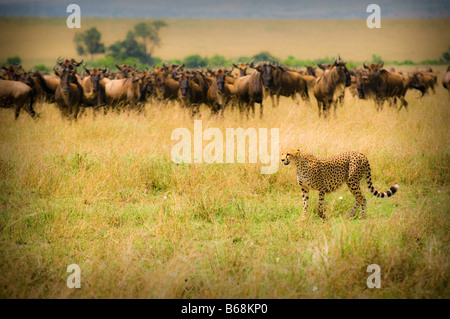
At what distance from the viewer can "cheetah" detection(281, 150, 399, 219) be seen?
5430 mm

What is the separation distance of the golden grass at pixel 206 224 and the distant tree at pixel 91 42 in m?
73.4

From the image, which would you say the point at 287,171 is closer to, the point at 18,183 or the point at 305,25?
the point at 18,183

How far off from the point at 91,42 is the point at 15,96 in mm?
70516

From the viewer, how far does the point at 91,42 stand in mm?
78875

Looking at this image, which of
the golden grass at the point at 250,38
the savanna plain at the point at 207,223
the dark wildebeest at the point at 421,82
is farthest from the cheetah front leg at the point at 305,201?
the golden grass at the point at 250,38

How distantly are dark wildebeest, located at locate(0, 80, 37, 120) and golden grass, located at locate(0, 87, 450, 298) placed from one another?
3.44 metres

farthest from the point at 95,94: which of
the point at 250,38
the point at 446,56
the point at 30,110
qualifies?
the point at 250,38

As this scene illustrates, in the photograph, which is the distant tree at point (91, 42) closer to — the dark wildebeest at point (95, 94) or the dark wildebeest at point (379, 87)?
the dark wildebeest at point (95, 94)

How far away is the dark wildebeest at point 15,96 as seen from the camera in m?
12.8

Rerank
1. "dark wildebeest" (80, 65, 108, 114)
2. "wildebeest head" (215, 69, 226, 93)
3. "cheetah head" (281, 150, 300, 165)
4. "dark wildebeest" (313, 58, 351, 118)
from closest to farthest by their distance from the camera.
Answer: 1. "cheetah head" (281, 150, 300, 165)
2. "dark wildebeest" (313, 58, 351, 118)
3. "dark wildebeest" (80, 65, 108, 114)
4. "wildebeest head" (215, 69, 226, 93)

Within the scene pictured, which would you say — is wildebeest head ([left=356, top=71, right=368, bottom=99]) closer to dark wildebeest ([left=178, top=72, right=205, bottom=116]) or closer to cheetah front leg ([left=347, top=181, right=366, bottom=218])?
dark wildebeest ([left=178, top=72, right=205, bottom=116])

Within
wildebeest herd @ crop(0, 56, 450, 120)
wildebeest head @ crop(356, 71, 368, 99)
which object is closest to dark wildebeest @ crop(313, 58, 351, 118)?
wildebeest herd @ crop(0, 56, 450, 120)

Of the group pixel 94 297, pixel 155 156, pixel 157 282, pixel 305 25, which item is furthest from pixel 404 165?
pixel 305 25

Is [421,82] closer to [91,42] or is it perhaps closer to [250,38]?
[91,42]
